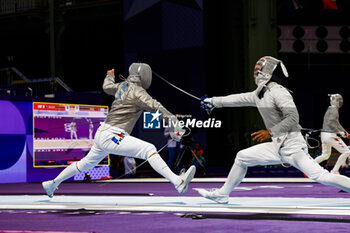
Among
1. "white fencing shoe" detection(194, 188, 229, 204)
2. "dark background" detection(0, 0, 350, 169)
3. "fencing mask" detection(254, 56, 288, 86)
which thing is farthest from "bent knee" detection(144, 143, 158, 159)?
"dark background" detection(0, 0, 350, 169)

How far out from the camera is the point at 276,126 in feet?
24.6

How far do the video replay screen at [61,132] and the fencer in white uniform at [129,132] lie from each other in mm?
6054

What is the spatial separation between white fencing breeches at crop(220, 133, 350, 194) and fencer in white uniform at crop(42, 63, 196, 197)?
2.23ft

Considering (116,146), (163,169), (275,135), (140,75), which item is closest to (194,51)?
(140,75)

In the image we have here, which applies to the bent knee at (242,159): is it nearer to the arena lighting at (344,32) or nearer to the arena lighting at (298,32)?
the arena lighting at (298,32)

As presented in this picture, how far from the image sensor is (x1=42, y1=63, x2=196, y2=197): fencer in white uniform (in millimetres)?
8414

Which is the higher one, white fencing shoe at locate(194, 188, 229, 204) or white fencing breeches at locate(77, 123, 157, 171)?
white fencing breeches at locate(77, 123, 157, 171)

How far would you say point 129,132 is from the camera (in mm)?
8938

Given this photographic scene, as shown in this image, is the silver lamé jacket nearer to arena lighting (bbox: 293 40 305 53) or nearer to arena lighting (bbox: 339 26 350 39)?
arena lighting (bbox: 293 40 305 53)

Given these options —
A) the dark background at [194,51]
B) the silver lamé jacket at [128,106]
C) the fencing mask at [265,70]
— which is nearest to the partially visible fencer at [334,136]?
the silver lamé jacket at [128,106]

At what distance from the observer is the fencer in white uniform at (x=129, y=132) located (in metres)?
8.41

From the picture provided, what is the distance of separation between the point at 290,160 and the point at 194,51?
15.1 meters

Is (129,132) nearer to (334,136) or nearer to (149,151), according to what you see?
(149,151)

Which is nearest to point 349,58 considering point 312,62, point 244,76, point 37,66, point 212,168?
point 312,62
